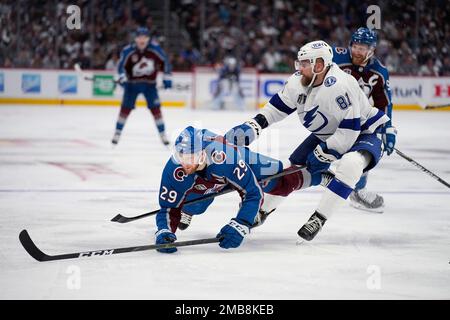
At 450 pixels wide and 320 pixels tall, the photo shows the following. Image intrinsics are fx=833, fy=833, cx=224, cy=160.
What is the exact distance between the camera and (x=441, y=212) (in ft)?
18.0

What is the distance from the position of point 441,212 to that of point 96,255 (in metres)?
2.59

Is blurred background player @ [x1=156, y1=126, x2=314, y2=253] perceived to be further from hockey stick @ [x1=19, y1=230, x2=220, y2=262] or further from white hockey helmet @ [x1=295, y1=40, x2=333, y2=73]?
white hockey helmet @ [x1=295, y1=40, x2=333, y2=73]

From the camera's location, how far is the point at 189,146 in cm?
385

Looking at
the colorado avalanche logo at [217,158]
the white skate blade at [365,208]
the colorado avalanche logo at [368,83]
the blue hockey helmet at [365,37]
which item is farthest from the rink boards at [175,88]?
the colorado avalanche logo at [217,158]

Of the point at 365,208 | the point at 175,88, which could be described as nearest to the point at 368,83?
the point at 365,208

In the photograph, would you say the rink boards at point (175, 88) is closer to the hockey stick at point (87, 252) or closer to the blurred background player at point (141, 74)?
the blurred background player at point (141, 74)

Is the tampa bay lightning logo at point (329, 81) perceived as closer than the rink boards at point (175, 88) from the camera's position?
Yes

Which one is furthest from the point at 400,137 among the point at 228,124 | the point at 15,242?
the point at 15,242

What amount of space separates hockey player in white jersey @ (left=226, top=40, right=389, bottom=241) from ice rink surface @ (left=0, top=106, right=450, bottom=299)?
1.04ft

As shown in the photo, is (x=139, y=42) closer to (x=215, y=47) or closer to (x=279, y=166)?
(x=279, y=166)

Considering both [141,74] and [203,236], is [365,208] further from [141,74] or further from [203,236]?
[141,74]

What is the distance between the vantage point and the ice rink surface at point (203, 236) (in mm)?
3438

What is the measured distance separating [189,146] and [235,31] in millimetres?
12566

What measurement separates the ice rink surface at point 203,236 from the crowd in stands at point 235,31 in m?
6.54
